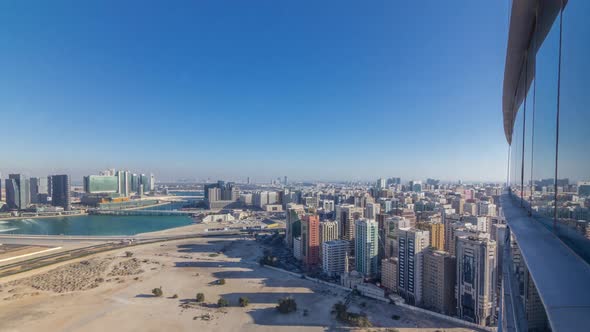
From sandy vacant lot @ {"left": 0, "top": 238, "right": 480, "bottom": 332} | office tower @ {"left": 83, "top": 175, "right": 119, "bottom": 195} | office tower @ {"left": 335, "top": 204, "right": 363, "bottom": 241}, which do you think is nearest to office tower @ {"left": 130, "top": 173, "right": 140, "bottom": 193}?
office tower @ {"left": 83, "top": 175, "right": 119, "bottom": 195}

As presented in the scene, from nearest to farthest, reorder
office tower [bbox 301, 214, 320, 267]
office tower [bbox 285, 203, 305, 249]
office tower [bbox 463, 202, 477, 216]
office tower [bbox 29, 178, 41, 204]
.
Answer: office tower [bbox 301, 214, 320, 267]
office tower [bbox 285, 203, 305, 249]
office tower [bbox 463, 202, 477, 216]
office tower [bbox 29, 178, 41, 204]

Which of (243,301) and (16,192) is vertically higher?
(16,192)

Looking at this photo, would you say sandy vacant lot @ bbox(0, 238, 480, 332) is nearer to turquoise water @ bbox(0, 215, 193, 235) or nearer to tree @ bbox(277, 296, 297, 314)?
tree @ bbox(277, 296, 297, 314)

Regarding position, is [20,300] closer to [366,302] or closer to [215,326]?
[215,326]

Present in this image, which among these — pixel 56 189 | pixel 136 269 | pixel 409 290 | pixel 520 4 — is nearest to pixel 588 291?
pixel 520 4

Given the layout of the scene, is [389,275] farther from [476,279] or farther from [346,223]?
[346,223]

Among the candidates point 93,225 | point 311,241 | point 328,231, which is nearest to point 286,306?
point 311,241
